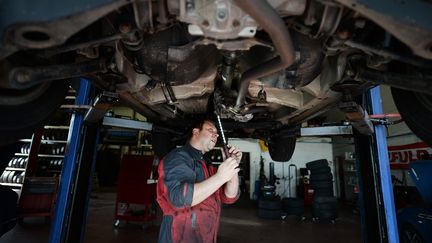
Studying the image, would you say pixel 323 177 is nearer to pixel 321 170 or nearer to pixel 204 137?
pixel 321 170

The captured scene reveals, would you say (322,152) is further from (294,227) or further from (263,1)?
(263,1)

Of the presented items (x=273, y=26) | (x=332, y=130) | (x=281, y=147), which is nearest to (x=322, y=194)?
(x=281, y=147)

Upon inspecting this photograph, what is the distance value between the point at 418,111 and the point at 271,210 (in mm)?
4293

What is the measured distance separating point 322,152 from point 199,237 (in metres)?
8.38

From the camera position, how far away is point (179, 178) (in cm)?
127

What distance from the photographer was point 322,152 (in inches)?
349

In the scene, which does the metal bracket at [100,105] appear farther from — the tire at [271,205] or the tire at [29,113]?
the tire at [271,205]

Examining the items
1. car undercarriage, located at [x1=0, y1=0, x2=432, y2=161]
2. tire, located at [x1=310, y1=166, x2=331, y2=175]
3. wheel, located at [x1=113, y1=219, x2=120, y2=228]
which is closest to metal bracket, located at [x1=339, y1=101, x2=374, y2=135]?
car undercarriage, located at [x1=0, y1=0, x2=432, y2=161]

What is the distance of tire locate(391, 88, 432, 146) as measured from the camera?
1084 mm

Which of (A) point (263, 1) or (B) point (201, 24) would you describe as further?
(B) point (201, 24)

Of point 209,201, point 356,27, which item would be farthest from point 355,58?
point 209,201

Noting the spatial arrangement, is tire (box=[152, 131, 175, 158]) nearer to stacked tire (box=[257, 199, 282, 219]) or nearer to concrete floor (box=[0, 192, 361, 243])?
concrete floor (box=[0, 192, 361, 243])

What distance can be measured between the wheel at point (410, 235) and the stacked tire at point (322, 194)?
2.07 metres

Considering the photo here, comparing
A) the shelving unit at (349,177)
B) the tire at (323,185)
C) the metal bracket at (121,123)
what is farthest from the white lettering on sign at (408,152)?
the metal bracket at (121,123)
